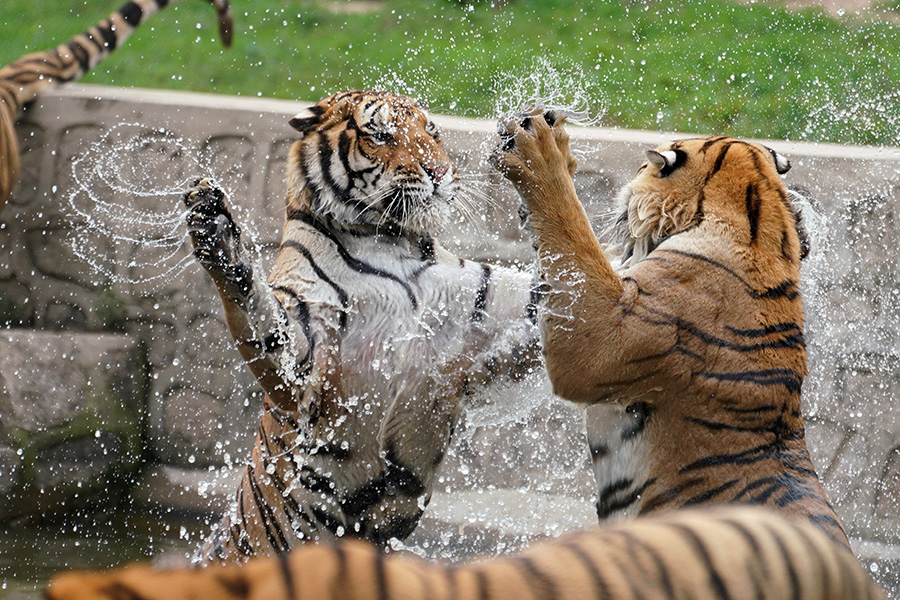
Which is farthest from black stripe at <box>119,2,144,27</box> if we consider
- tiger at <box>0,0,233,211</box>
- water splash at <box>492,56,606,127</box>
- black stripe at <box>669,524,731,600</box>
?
black stripe at <box>669,524,731,600</box>

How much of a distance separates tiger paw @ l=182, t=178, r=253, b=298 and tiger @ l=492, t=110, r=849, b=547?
0.53m

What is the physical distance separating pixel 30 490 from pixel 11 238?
1.08 metres

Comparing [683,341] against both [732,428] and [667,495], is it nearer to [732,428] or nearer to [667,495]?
[732,428]

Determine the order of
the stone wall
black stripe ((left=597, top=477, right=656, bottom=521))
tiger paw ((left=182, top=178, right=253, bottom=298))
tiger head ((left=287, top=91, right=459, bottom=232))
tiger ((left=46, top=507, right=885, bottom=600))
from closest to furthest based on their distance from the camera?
tiger ((left=46, top=507, right=885, bottom=600)) → tiger paw ((left=182, top=178, right=253, bottom=298)) → black stripe ((left=597, top=477, right=656, bottom=521)) → tiger head ((left=287, top=91, right=459, bottom=232)) → the stone wall

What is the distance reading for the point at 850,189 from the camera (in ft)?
10.7

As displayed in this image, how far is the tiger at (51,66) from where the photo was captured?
12.0 feet

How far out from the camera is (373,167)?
2.01 meters

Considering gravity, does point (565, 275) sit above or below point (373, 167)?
below

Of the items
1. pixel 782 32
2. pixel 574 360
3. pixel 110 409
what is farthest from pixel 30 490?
pixel 782 32

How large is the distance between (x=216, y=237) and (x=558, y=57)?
12.0ft

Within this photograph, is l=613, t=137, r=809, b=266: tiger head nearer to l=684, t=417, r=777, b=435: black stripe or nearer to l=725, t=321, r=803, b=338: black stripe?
l=725, t=321, r=803, b=338: black stripe

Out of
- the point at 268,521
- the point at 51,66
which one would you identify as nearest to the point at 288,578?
the point at 268,521

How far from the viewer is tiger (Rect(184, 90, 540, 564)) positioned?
79.2 inches

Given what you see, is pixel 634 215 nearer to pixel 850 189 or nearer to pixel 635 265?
pixel 635 265
